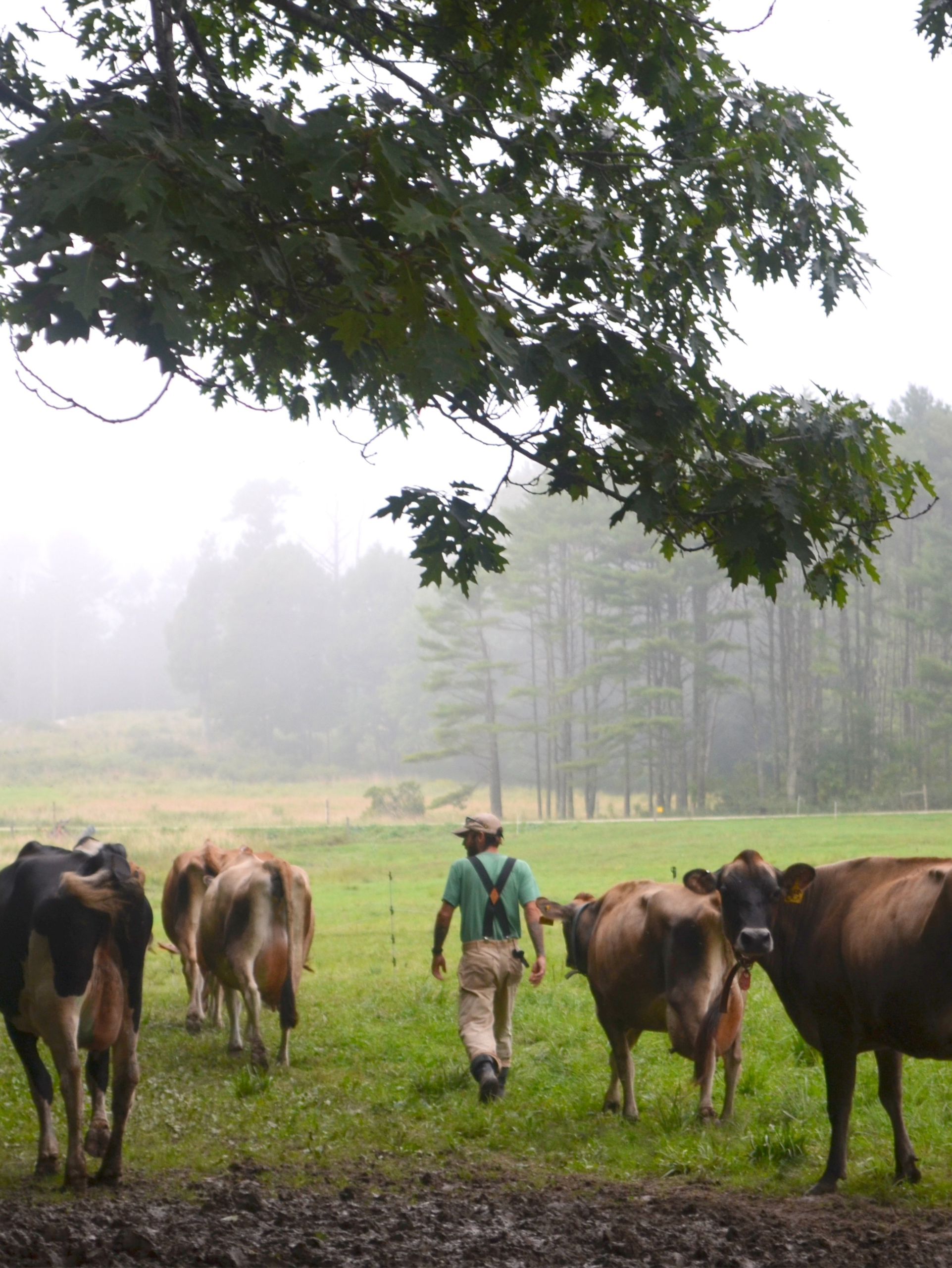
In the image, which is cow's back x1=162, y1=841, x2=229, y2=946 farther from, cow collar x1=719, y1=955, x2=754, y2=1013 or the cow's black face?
the cow's black face

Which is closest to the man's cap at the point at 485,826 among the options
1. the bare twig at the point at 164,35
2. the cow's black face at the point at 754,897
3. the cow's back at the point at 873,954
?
the cow's black face at the point at 754,897

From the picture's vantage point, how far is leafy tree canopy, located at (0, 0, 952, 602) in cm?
399

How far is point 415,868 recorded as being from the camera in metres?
28.8

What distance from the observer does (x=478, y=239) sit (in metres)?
3.85

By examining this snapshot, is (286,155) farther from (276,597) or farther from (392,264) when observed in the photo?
(276,597)

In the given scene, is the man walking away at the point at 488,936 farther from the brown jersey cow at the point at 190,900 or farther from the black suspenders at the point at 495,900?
the brown jersey cow at the point at 190,900

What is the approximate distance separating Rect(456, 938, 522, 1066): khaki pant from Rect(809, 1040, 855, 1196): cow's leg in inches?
96.4

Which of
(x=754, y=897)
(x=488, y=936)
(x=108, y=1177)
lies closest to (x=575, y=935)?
(x=488, y=936)

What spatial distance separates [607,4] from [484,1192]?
18.4 feet

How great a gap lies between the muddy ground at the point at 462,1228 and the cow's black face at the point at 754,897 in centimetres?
114

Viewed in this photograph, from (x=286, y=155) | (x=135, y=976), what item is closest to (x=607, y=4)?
(x=286, y=155)

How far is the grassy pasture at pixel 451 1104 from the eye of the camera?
Answer: 19.7ft

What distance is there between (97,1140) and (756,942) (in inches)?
138

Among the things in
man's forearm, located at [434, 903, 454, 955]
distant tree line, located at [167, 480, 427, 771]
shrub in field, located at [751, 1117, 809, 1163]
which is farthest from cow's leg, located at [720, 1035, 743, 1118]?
distant tree line, located at [167, 480, 427, 771]
